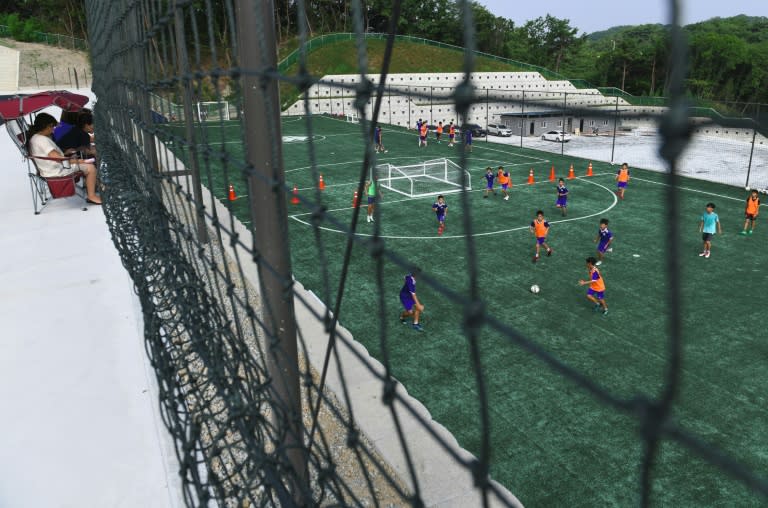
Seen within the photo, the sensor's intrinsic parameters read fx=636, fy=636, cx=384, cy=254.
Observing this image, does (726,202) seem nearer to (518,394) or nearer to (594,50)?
(518,394)

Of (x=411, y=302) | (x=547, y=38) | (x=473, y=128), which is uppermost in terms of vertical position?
(x=547, y=38)

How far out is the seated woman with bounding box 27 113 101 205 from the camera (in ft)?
22.1

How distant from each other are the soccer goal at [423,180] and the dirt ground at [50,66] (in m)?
27.6

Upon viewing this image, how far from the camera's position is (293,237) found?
12227 mm

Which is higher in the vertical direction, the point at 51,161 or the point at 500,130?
the point at 51,161

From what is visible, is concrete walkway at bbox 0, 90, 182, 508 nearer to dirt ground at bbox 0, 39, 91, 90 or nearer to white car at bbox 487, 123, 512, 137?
white car at bbox 487, 123, 512, 137

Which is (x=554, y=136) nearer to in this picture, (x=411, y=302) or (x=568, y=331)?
(x=568, y=331)

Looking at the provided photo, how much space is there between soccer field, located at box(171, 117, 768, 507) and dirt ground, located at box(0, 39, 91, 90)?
30727mm

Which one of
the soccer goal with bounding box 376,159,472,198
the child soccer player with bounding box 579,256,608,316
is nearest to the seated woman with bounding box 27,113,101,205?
the child soccer player with bounding box 579,256,608,316

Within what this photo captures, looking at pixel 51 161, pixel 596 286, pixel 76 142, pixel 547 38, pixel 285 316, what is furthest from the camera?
pixel 547 38

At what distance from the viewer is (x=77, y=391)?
3.31 m

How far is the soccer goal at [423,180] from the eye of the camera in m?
16.6

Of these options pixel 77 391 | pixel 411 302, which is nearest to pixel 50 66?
pixel 411 302

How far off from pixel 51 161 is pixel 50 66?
41031 mm
